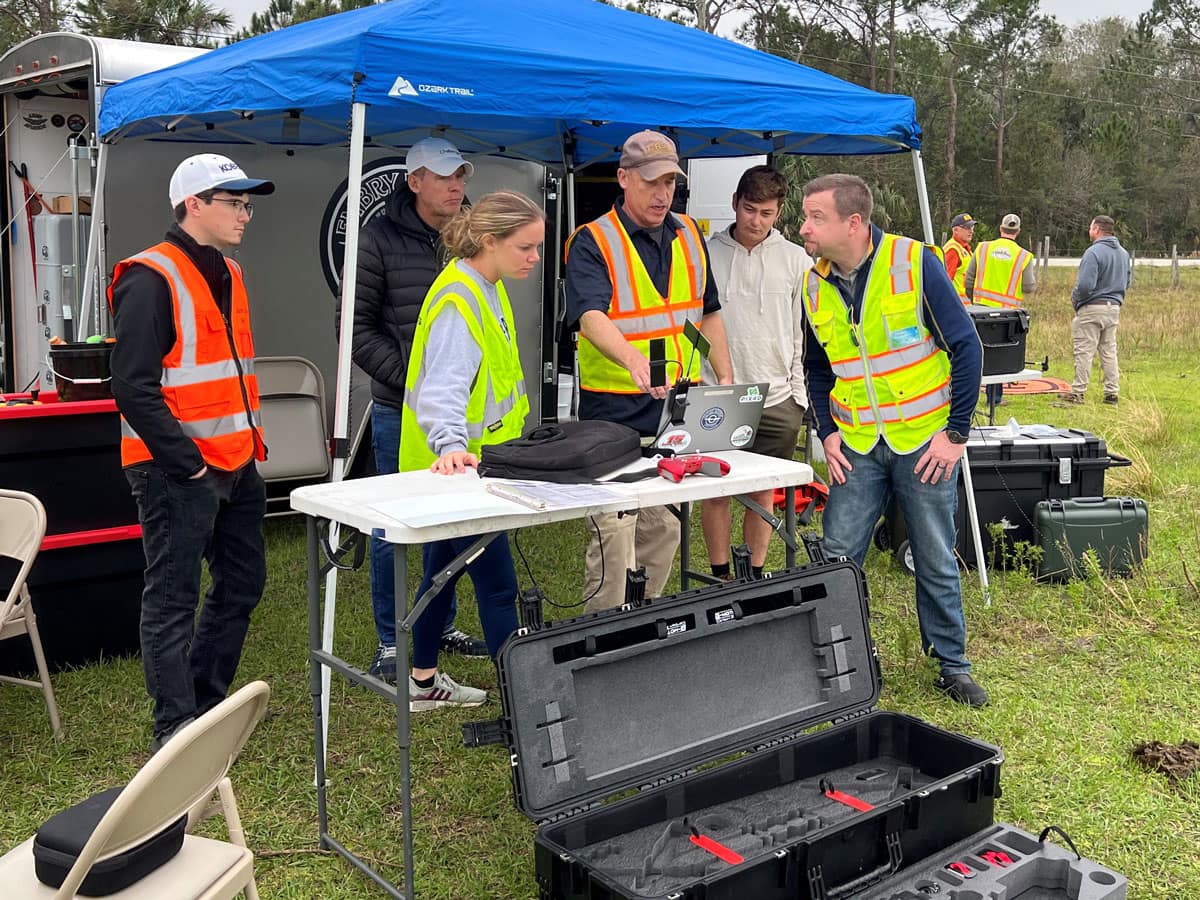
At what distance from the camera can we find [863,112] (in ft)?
16.0

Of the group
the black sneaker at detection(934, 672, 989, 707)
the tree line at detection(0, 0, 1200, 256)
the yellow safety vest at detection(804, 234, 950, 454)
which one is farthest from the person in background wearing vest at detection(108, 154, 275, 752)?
the tree line at detection(0, 0, 1200, 256)

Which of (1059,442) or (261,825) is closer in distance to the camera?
(261,825)

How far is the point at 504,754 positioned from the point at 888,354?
1835mm

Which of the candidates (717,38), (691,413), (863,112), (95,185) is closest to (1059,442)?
(863,112)

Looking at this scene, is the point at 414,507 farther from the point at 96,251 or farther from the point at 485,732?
the point at 96,251

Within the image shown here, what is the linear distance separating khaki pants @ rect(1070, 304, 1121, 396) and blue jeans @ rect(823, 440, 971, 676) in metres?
7.97

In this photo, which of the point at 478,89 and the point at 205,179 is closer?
the point at 205,179

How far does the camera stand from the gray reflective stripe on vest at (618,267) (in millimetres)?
3975

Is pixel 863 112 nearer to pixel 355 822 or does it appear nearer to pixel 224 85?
pixel 224 85

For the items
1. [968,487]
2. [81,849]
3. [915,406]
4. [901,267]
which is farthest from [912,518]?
[81,849]

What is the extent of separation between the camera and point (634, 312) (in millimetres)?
4031

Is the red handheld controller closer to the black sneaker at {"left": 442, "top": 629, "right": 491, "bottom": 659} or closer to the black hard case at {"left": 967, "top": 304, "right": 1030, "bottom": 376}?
the black sneaker at {"left": 442, "top": 629, "right": 491, "bottom": 659}

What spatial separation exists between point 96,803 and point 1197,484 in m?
7.35

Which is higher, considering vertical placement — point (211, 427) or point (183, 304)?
point (183, 304)
